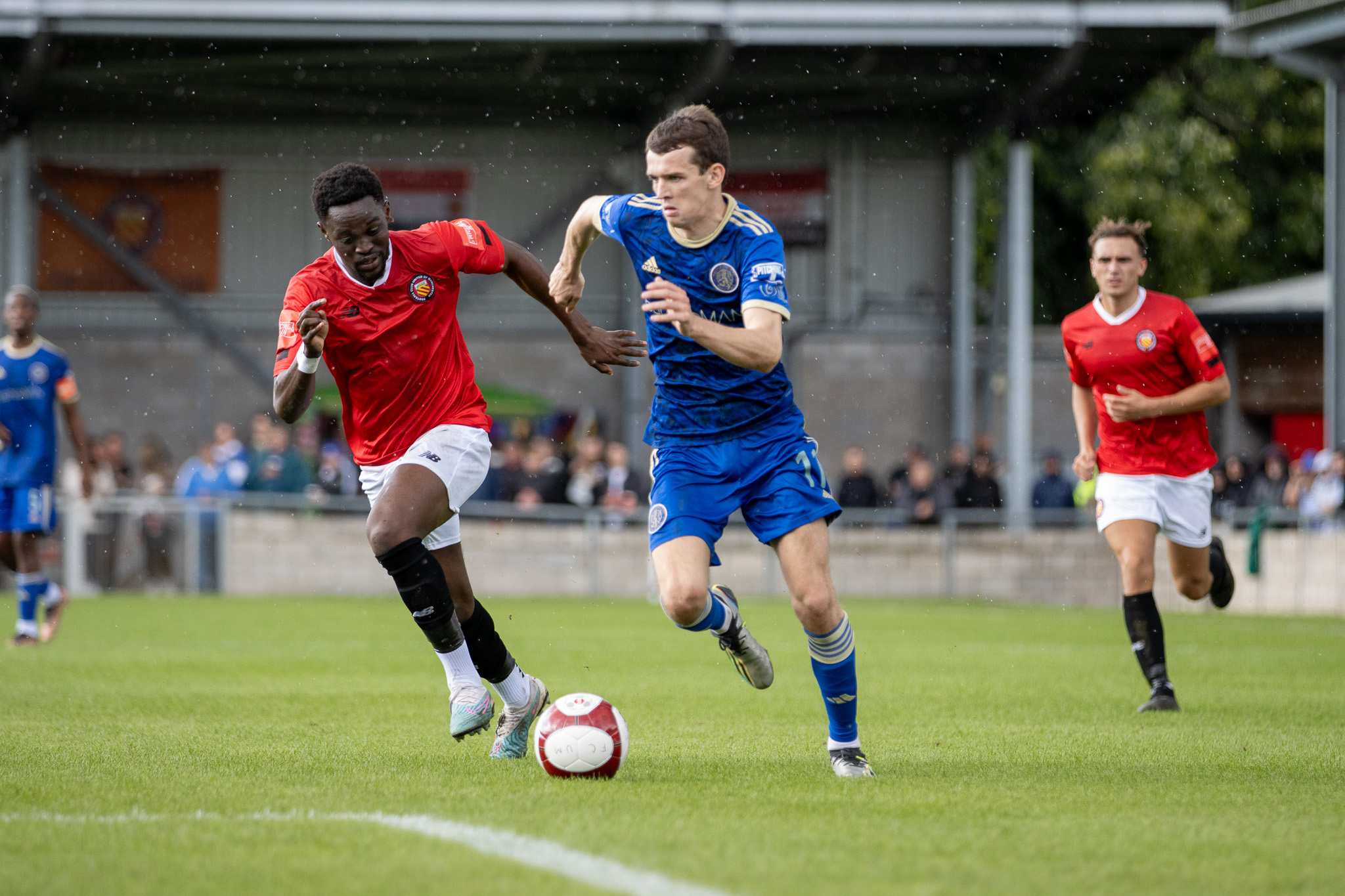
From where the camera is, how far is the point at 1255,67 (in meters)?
31.9

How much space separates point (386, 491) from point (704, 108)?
189 cm

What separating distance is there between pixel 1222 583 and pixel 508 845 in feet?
21.3

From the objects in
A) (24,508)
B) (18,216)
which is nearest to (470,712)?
(24,508)

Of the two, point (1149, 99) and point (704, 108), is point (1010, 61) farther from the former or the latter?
point (704, 108)

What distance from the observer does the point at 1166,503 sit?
8.68m

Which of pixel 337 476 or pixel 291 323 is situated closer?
pixel 291 323

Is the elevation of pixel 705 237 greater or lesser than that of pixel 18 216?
lesser

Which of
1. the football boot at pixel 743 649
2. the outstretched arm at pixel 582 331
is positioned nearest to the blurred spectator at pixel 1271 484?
the football boot at pixel 743 649

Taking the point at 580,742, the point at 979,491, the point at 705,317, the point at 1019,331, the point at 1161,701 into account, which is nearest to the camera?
the point at 580,742

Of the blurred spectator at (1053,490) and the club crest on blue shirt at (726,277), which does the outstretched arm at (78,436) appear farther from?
the blurred spectator at (1053,490)

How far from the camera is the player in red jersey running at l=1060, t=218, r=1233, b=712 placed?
8.64 meters

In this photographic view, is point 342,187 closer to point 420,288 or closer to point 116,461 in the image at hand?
point 420,288

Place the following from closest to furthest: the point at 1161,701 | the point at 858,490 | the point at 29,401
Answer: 1. the point at 1161,701
2. the point at 29,401
3. the point at 858,490

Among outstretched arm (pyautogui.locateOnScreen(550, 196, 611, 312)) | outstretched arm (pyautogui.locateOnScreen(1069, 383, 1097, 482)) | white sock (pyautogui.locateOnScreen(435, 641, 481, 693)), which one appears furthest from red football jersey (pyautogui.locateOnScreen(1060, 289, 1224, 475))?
white sock (pyautogui.locateOnScreen(435, 641, 481, 693))
